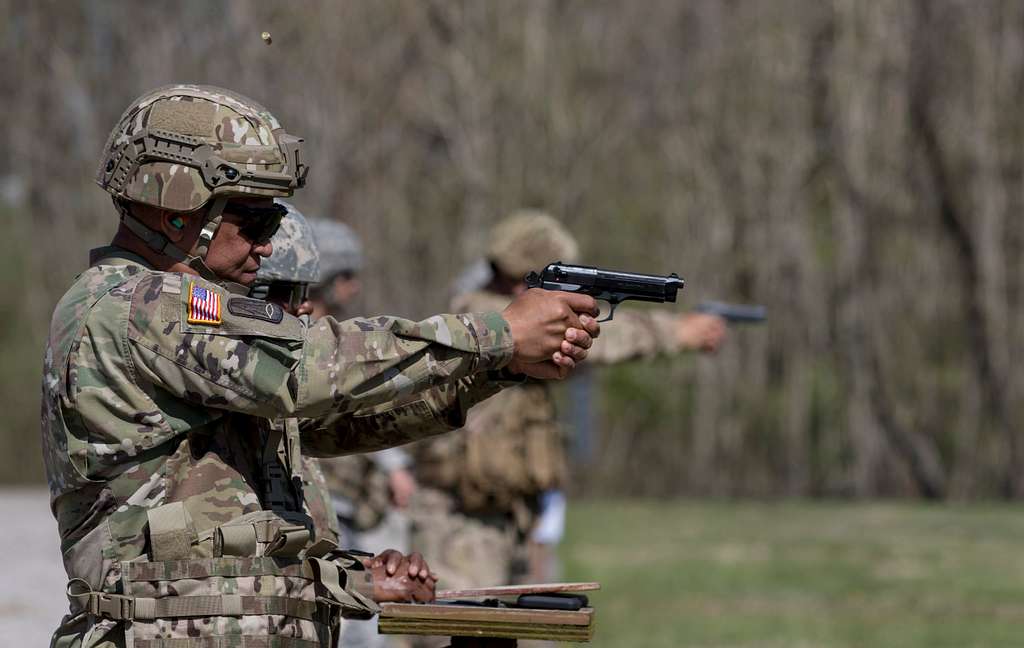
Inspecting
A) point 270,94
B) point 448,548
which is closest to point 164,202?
point 448,548

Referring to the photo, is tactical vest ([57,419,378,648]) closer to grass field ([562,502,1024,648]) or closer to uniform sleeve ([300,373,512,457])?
uniform sleeve ([300,373,512,457])

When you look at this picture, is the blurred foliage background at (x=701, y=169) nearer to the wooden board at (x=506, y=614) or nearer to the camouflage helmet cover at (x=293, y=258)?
the camouflage helmet cover at (x=293, y=258)

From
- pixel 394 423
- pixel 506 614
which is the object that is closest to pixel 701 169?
pixel 394 423

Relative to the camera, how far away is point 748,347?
82.1 ft

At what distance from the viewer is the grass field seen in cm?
1141

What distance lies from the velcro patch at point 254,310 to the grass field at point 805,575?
7.45 metres

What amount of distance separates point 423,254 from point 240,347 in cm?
2180

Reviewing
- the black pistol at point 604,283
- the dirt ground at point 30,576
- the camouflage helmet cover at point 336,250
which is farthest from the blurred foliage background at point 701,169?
the black pistol at point 604,283

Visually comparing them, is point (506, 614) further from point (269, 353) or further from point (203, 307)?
point (203, 307)

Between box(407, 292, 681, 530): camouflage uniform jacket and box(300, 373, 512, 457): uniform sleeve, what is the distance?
356 cm

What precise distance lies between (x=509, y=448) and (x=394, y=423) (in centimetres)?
380

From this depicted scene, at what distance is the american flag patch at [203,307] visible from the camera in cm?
376

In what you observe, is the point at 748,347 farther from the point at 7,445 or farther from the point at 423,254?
the point at 7,445

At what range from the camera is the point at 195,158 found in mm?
3941
